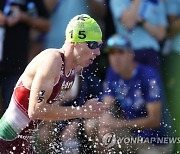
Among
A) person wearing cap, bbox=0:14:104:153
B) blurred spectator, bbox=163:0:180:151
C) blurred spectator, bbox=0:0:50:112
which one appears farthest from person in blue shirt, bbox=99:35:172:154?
person wearing cap, bbox=0:14:104:153

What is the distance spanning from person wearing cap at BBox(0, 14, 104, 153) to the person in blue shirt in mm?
1211

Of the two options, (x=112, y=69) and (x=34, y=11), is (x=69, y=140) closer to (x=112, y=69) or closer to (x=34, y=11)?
(x=112, y=69)

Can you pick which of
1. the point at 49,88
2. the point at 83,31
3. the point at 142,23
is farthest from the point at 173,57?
the point at 49,88

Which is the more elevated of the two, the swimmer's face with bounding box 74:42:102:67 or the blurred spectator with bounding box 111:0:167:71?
the blurred spectator with bounding box 111:0:167:71

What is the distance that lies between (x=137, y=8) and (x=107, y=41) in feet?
1.30

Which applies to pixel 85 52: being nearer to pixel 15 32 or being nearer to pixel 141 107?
pixel 141 107

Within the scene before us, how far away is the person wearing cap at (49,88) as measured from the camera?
4.49m

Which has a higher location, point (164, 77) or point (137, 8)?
point (137, 8)

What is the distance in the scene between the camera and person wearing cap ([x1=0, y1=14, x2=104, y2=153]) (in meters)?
4.49

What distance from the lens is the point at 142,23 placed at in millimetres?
6250

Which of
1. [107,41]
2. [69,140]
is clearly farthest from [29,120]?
[107,41]

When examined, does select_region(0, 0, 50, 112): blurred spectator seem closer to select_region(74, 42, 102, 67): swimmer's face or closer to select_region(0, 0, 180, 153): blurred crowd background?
select_region(0, 0, 180, 153): blurred crowd background

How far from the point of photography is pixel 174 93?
20.9 feet

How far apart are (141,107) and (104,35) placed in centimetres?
81
